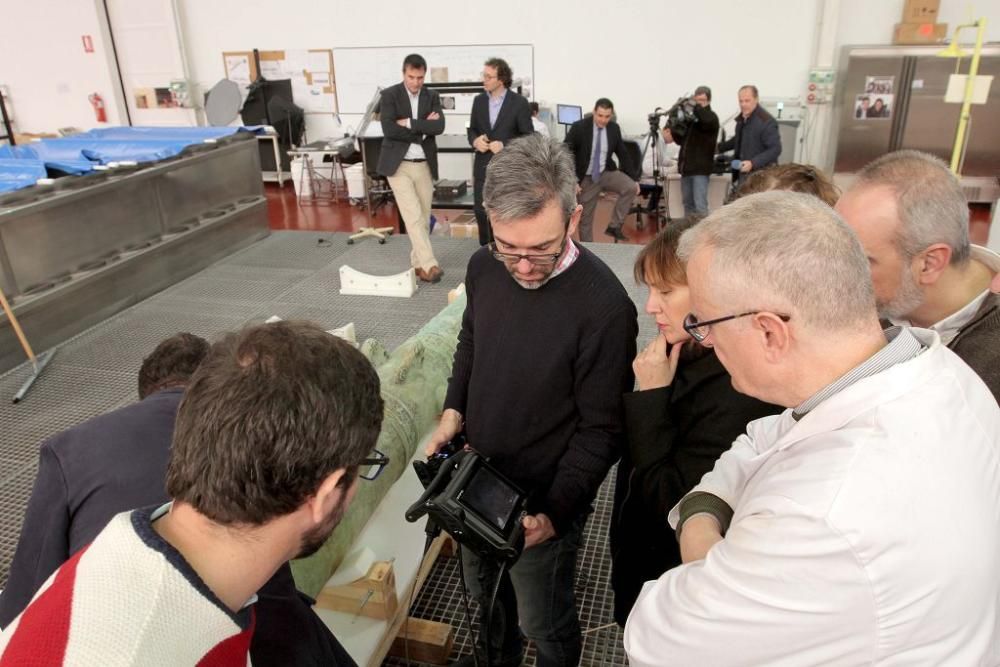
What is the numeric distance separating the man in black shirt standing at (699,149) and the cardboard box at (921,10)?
2.71 meters

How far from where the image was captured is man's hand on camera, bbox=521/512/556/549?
1.56m

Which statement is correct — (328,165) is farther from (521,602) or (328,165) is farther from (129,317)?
(521,602)

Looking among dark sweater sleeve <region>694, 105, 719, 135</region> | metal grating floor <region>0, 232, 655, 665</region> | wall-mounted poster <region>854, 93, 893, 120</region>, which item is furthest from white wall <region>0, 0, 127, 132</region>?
wall-mounted poster <region>854, 93, 893, 120</region>

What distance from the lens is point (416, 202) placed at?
5211 millimetres

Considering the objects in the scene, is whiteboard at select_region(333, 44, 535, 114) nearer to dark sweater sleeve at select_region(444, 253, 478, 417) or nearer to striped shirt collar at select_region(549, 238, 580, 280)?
dark sweater sleeve at select_region(444, 253, 478, 417)

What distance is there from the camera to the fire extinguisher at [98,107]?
9.91m

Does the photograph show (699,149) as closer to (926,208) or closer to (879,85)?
(879,85)

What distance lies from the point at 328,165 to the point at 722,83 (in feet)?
18.3

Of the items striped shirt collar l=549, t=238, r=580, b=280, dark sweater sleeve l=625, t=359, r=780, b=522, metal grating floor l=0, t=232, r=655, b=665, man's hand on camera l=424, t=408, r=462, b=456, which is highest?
striped shirt collar l=549, t=238, r=580, b=280

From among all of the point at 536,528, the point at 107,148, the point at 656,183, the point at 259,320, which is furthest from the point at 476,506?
the point at 656,183

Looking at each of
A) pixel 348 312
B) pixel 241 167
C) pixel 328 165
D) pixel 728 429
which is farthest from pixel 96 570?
pixel 328 165

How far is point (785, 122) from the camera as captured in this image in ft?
25.6

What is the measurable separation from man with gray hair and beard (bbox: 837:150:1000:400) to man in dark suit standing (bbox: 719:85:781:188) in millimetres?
5389

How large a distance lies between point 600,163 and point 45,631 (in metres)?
6.53
